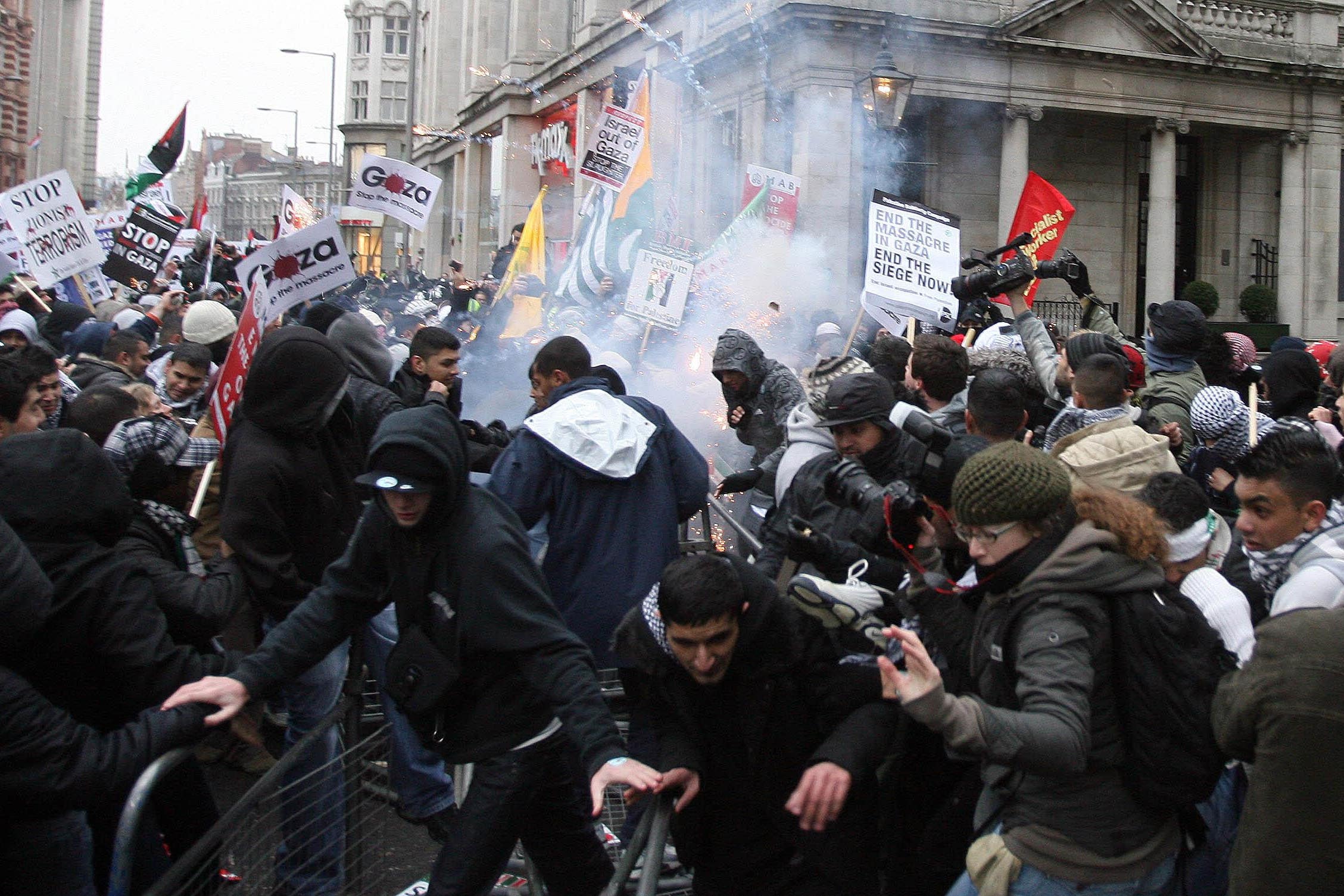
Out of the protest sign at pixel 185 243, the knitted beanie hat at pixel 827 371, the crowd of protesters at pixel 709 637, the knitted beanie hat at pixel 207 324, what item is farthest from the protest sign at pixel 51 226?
the knitted beanie hat at pixel 827 371

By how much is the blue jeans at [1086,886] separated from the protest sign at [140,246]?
12.3 meters

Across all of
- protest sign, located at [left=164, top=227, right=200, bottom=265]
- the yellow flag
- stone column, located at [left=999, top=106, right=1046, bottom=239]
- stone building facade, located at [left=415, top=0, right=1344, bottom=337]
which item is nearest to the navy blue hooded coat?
the yellow flag

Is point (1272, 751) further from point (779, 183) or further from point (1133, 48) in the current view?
point (1133, 48)

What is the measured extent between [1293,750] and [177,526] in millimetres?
3184

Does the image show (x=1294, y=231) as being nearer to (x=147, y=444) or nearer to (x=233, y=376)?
(x=233, y=376)

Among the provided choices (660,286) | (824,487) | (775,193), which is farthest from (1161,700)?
(775,193)

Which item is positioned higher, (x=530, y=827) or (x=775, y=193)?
(x=775, y=193)

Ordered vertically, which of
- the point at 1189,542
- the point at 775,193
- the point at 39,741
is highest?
the point at 775,193

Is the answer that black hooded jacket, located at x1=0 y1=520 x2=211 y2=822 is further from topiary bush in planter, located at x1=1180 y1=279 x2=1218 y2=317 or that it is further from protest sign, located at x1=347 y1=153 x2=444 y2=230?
topiary bush in planter, located at x1=1180 y1=279 x2=1218 y2=317

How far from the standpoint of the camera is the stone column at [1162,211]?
22.7 meters

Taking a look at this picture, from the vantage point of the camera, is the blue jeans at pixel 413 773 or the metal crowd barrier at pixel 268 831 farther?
the blue jeans at pixel 413 773

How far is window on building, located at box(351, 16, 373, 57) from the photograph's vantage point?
8388 centimetres

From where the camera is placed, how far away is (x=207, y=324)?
7.46 m

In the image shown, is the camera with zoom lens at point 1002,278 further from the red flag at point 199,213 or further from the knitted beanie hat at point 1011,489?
the red flag at point 199,213
